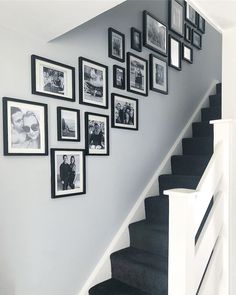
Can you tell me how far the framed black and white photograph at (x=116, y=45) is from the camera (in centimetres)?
215

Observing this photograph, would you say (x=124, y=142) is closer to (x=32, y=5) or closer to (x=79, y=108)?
(x=79, y=108)

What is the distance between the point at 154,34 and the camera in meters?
2.61

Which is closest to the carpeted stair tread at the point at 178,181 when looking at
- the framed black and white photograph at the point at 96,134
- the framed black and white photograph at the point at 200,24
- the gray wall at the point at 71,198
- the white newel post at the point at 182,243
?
the gray wall at the point at 71,198

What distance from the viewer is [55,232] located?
1.78 m

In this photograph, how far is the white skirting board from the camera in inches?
79.7

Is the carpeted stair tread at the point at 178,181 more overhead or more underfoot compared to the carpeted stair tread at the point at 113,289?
more overhead

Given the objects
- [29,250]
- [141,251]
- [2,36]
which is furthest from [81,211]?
[2,36]

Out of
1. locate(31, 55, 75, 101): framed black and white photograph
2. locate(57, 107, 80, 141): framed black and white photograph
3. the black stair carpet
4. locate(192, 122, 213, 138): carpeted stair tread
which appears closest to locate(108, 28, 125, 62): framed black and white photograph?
locate(31, 55, 75, 101): framed black and white photograph

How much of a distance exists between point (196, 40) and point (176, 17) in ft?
1.74

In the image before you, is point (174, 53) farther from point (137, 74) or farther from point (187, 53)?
point (137, 74)

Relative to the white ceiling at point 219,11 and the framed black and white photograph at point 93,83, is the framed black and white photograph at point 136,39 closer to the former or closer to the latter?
the framed black and white photograph at point 93,83

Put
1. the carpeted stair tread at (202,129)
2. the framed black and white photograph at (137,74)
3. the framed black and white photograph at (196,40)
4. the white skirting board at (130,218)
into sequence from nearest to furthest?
the white skirting board at (130,218) < the framed black and white photograph at (137,74) < the carpeted stair tread at (202,129) < the framed black and white photograph at (196,40)

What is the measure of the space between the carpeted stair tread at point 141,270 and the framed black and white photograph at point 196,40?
250 cm

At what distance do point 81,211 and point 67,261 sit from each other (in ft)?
1.13
